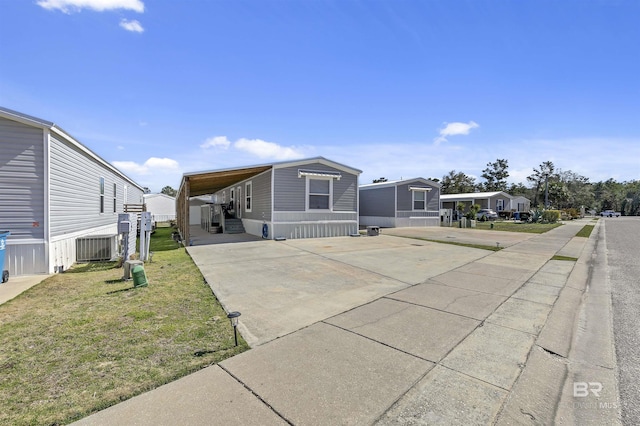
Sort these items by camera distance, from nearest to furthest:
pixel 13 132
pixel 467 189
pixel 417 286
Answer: pixel 417 286 < pixel 13 132 < pixel 467 189

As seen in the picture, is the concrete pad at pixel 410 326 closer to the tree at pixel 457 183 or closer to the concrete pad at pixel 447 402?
the concrete pad at pixel 447 402

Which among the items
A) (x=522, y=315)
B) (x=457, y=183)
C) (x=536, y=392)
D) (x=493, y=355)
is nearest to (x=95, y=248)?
(x=493, y=355)

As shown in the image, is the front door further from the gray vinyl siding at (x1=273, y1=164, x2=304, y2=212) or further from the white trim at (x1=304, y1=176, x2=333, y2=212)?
the white trim at (x1=304, y1=176, x2=333, y2=212)

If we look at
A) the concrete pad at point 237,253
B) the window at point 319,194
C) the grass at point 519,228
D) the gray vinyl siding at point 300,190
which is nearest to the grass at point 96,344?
the concrete pad at point 237,253

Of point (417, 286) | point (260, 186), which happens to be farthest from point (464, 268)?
point (260, 186)

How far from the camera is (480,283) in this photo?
6.03m

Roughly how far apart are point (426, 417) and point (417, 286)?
374 cm

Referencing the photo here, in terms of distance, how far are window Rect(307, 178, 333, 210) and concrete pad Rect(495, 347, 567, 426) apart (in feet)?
38.1

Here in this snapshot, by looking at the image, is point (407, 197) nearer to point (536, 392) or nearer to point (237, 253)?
point (237, 253)

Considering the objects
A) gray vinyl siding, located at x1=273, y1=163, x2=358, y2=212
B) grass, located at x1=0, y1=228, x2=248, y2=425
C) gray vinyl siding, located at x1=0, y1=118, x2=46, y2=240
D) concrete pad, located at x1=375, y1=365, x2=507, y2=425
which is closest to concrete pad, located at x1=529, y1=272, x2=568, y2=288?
concrete pad, located at x1=375, y1=365, x2=507, y2=425

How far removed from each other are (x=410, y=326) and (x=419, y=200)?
65.0 ft

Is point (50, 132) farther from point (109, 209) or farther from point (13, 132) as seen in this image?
point (109, 209)

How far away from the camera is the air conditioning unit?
8.11 m

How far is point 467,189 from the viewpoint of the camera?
183ft
